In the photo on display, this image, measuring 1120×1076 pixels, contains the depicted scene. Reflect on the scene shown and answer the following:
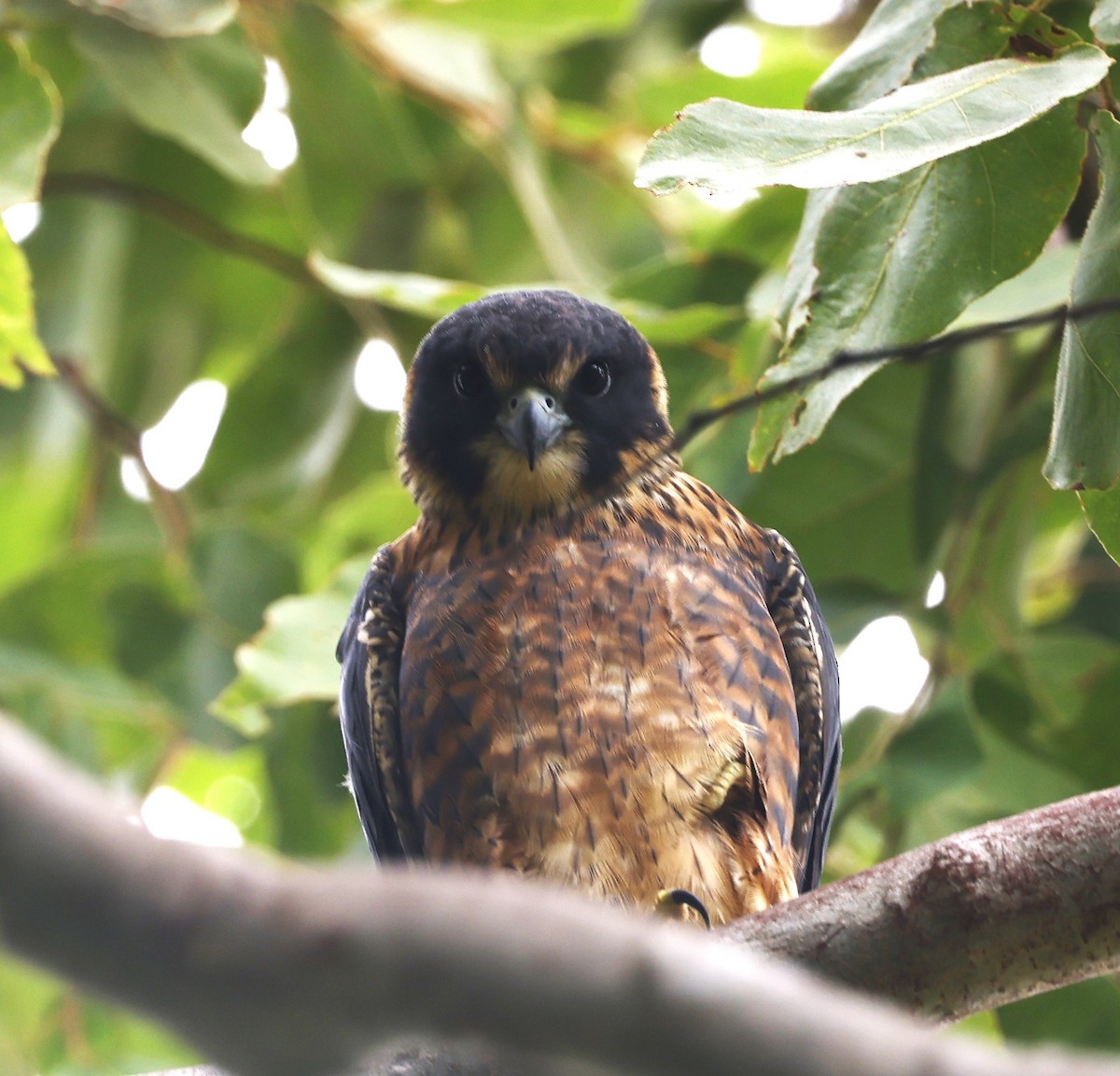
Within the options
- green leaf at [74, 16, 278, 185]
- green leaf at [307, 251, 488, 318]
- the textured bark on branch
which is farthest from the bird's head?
the textured bark on branch

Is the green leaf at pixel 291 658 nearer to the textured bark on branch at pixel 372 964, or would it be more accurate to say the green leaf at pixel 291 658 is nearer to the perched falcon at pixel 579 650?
the perched falcon at pixel 579 650

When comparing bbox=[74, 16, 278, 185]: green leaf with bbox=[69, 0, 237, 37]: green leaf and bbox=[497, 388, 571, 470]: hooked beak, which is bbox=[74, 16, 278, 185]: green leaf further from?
bbox=[497, 388, 571, 470]: hooked beak

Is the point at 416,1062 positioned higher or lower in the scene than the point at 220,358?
lower

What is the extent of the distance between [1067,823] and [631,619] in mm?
1384

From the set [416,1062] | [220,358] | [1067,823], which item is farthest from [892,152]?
[220,358]

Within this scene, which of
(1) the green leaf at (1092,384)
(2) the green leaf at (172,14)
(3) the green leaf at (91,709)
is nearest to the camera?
(1) the green leaf at (1092,384)

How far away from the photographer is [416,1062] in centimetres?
197

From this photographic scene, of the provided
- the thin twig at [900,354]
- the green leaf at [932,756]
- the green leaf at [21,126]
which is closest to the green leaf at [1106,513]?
the thin twig at [900,354]

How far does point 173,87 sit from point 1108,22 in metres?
2.95

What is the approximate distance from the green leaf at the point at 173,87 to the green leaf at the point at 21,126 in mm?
948

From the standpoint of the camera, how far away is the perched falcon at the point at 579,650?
3158 millimetres

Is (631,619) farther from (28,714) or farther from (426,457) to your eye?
(28,714)

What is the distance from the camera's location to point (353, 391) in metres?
5.37

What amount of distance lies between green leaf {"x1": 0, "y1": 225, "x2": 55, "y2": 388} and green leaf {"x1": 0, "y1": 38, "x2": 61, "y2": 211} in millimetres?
113
